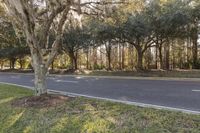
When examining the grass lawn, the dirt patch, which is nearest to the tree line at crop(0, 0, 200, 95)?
the dirt patch

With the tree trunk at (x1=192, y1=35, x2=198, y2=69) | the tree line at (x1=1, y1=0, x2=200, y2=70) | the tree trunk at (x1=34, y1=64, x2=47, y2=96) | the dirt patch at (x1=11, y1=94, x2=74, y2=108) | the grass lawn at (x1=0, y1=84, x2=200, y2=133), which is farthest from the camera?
the tree trunk at (x1=192, y1=35, x2=198, y2=69)

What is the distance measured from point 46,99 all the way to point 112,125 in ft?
12.1

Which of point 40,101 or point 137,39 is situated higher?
point 137,39

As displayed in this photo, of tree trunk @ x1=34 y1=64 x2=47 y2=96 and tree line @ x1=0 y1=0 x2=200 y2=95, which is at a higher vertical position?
tree line @ x1=0 y1=0 x2=200 y2=95

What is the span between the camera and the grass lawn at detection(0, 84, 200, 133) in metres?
6.36

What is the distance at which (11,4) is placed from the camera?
9633 mm

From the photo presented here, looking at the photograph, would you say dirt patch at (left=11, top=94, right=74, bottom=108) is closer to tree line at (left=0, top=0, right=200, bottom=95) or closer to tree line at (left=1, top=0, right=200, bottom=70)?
tree line at (left=0, top=0, right=200, bottom=95)

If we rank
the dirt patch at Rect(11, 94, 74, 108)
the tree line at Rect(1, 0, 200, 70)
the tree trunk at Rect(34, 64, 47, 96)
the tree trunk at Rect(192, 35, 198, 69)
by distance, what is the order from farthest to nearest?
1. the tree trunk at Rect(192, 35, 198, 69)
2. the tree line at Rect(1, 0, 200, 70)
3. the tree trunk at Rect(34, 64, 47, 96)
4. the dirt patch at Rect(11, 94, 74, 108)

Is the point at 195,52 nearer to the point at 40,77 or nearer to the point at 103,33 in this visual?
the point at 103,33

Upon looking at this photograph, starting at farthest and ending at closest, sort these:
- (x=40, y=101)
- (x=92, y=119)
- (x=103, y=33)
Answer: (x=103, y=33) < (x=40, y=101) < (x=92, y=119)

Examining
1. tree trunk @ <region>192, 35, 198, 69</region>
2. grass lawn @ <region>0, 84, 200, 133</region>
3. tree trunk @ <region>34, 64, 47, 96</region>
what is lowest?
grass lawn @ <region>0, 84, 200, 133</region>

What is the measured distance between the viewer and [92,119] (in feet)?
23.9

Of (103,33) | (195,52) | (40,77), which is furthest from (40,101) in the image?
(195,52)

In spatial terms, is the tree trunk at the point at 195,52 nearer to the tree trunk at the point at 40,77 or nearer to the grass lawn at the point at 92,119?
the tree trunk at the point at 40,77
